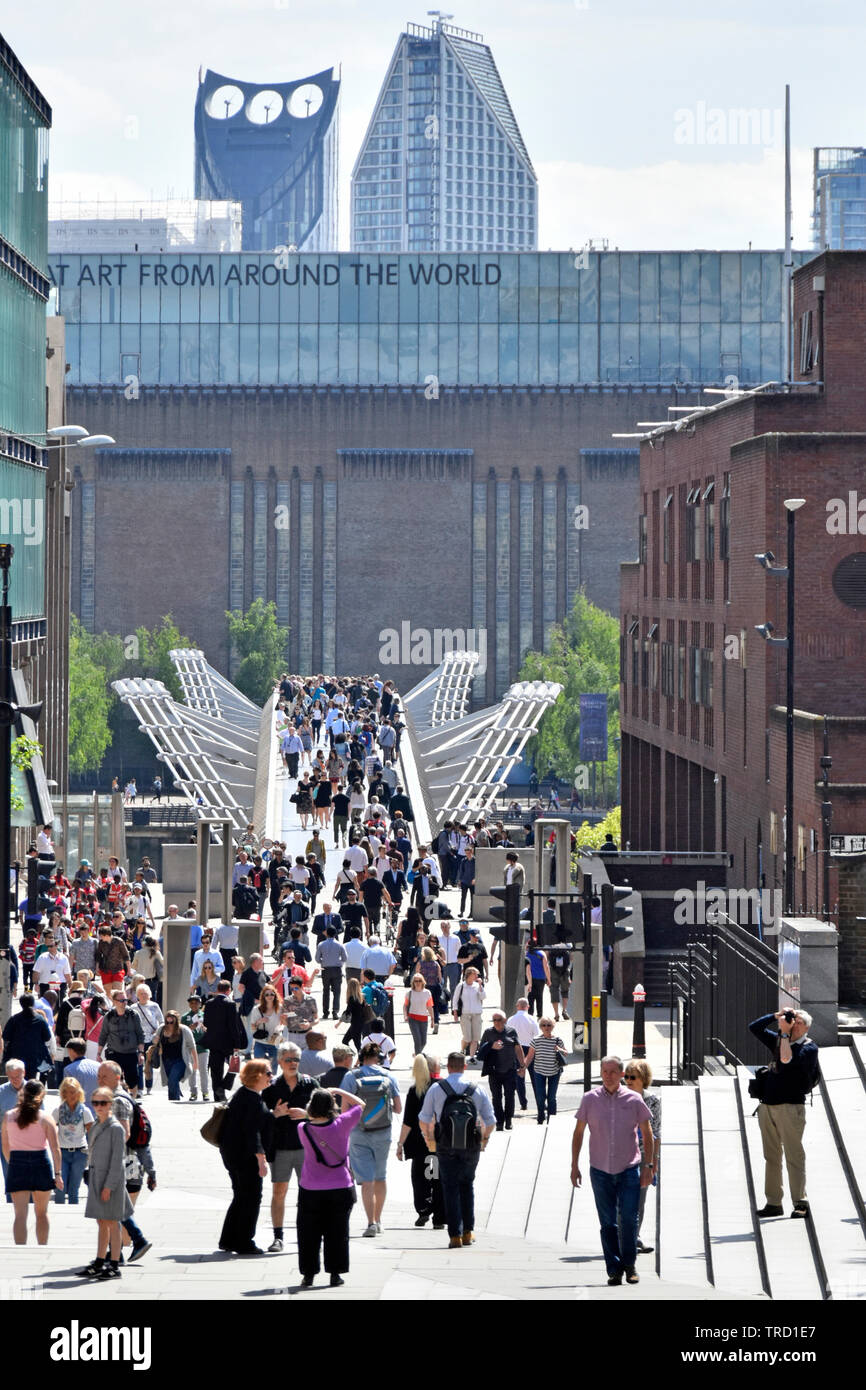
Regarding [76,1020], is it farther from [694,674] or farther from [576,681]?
[576,681]

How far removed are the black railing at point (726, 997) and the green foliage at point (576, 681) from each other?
63.7m

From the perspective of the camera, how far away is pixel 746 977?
65.8 feet

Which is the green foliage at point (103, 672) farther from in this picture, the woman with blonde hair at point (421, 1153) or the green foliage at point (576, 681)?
the woman with blonde hair at point (421, 1153)

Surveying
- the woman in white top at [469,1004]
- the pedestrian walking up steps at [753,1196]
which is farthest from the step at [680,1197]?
the woman in white top at [469,1004]

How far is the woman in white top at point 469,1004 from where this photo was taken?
21.4 meters

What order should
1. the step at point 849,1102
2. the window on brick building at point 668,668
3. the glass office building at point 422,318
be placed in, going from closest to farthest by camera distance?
the step at point 849,1102, the window on brick building at point 668,668, the glass office building at point 422,318

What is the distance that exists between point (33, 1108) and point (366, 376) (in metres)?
90.6

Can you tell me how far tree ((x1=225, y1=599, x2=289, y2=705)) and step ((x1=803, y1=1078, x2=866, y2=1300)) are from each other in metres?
80.5

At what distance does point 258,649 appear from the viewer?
96.0 m

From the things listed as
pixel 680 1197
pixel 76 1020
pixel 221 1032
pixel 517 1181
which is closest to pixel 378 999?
pixel 221 1032

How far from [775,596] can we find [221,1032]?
22.0m

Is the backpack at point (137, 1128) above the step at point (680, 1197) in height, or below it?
above

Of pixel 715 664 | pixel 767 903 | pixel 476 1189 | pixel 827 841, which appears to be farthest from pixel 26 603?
pixel 476 1189
